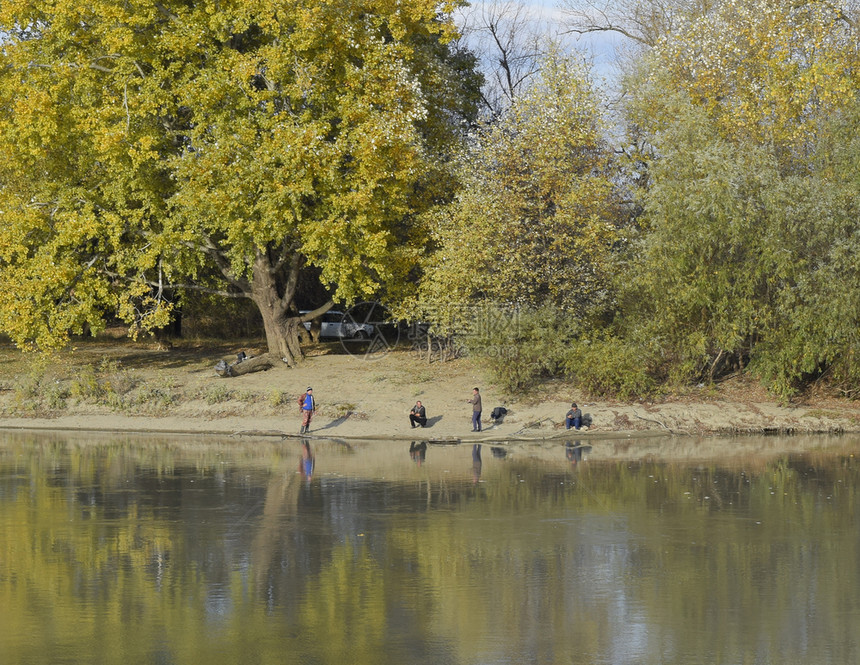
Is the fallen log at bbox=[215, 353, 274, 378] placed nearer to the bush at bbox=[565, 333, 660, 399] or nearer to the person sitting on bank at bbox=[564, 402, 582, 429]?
the bush at bbox=[565, 333, 660, 399]

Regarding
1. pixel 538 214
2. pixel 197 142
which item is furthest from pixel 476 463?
pixel 197 142

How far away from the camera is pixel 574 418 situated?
3409 centimetres

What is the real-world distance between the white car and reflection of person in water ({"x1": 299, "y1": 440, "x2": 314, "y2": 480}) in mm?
20154

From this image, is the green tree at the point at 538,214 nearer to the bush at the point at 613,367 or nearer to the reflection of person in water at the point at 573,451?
the bush at the point at 613,367

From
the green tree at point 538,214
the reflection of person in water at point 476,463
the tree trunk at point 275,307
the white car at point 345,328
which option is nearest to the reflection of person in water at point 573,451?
the reflection of person in water at point 476,463

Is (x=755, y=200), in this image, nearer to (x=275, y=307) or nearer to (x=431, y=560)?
(x=275, y=307)

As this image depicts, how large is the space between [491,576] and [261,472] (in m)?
11.6

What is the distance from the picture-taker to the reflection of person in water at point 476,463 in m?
25.9

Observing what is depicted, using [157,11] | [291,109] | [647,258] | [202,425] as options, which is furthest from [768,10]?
[202,425]

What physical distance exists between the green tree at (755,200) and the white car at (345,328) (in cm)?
1822

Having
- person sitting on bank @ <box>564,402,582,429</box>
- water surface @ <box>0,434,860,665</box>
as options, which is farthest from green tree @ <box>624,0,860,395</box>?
water surface @ <box>0,434,860,665</box>

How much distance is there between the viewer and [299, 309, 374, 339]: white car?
52.9 meters

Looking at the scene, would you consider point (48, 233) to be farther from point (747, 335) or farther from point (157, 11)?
point (747, 335)

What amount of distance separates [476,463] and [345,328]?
26.3 m
